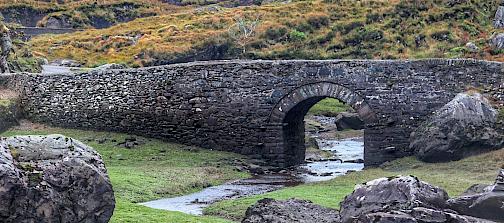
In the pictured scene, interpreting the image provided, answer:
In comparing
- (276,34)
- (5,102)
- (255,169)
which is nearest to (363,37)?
(276,34)

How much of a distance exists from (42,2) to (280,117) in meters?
81.9

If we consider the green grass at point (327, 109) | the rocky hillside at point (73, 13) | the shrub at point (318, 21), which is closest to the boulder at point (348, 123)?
the green grass at point (327, 109)

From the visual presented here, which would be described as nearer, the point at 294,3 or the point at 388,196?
the point at 388,196

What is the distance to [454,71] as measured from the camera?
28797mm

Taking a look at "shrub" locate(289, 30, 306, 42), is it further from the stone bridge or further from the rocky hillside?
the rocky hillside

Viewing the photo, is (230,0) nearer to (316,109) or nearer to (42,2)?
(42,2)

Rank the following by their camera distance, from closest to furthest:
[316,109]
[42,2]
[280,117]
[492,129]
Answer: [492,129], [280,117], [316,109], [42,2]

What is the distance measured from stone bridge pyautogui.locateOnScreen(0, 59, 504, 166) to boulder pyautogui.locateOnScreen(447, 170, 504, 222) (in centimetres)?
1536

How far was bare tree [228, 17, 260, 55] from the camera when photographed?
61.7m

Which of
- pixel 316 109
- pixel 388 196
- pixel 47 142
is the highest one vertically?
pixel 47 142

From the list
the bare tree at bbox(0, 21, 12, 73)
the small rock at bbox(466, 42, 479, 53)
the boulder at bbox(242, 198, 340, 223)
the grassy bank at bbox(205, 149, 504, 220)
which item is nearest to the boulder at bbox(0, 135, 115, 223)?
the boulder at bbox(242, 198, 340, 223)

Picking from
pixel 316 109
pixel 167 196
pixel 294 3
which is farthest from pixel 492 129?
pixel 294 3

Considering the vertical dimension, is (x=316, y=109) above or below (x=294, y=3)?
below

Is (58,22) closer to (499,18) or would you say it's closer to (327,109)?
(327,109)
